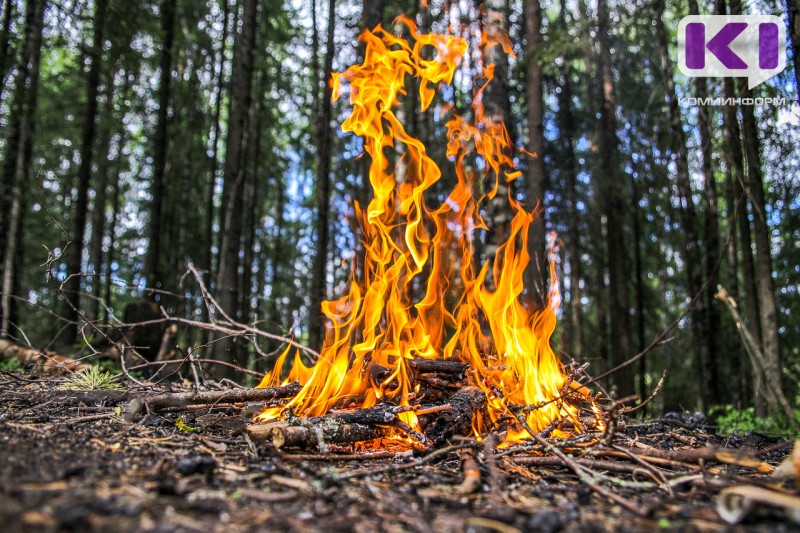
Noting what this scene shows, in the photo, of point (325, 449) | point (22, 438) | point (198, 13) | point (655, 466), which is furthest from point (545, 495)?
point (198, 13)

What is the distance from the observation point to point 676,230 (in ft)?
44.7

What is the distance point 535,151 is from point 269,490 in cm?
685

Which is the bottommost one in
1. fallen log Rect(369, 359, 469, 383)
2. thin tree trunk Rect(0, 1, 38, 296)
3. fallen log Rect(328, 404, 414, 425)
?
fallen log Rect(328, 404, 414, 425)

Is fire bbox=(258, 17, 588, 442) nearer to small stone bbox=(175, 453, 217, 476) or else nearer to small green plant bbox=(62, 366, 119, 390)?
small stone bbox=(175, 453, 217, 476)

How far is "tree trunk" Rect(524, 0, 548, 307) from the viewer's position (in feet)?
24.4

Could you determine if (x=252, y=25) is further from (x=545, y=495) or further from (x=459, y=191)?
(x=545, y=495)

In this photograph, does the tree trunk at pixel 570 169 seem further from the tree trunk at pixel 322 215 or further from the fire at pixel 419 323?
the fire at pixel 419 323

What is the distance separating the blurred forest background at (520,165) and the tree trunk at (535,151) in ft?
0.15

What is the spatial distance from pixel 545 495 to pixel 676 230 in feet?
43.1

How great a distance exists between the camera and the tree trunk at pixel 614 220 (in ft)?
34.4

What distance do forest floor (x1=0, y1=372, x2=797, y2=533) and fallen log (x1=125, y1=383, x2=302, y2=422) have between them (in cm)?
14

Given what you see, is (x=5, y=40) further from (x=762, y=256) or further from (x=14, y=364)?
(x=762, y=256)

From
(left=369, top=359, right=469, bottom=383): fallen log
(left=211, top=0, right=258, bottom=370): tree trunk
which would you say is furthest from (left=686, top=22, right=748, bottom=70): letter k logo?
(left=211, top=0, right=258, bottom=370): tree trunk

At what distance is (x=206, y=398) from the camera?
397 centimetres
